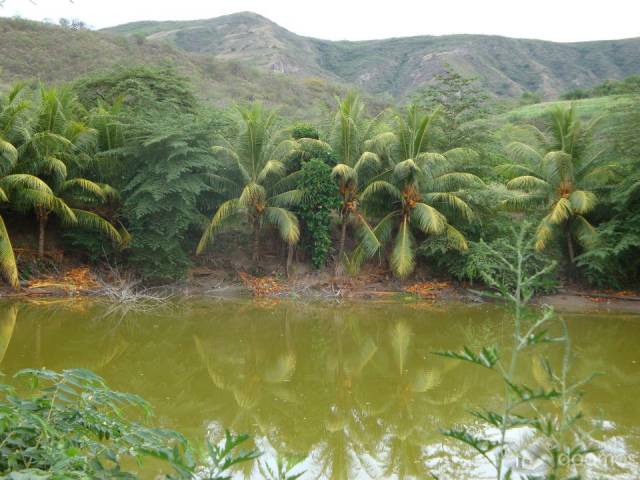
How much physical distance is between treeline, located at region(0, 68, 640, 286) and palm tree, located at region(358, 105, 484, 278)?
1.5 inches

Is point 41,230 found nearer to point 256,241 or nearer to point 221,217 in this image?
point 221,217

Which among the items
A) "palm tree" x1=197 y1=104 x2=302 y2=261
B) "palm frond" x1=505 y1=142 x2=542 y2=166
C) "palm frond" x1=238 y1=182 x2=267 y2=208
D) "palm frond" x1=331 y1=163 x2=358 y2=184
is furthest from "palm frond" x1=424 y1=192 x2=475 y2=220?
"palm frond" x1=238 y1=182 x2=267 y2=208

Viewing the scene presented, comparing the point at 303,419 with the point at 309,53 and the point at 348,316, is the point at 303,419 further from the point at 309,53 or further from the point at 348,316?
the point at 309,53

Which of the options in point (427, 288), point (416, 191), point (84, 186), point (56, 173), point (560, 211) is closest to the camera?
point (84, 186)

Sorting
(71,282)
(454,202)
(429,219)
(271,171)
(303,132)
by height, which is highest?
(303,132)

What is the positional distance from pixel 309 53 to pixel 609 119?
57.6 m

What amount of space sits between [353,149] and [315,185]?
4.98 feet

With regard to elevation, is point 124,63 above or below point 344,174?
above

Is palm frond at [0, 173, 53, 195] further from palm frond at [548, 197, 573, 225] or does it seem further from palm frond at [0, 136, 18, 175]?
palm frond at [548, 197, 573, 225]

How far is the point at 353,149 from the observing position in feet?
49.5

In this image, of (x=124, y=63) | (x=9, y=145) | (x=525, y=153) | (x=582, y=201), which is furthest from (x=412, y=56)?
(x=9, y=145)

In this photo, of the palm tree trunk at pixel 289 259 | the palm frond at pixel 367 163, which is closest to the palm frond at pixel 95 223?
the palm tree trunk at pixel 289 259

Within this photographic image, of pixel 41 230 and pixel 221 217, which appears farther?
pixel 221 217

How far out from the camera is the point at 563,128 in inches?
599
